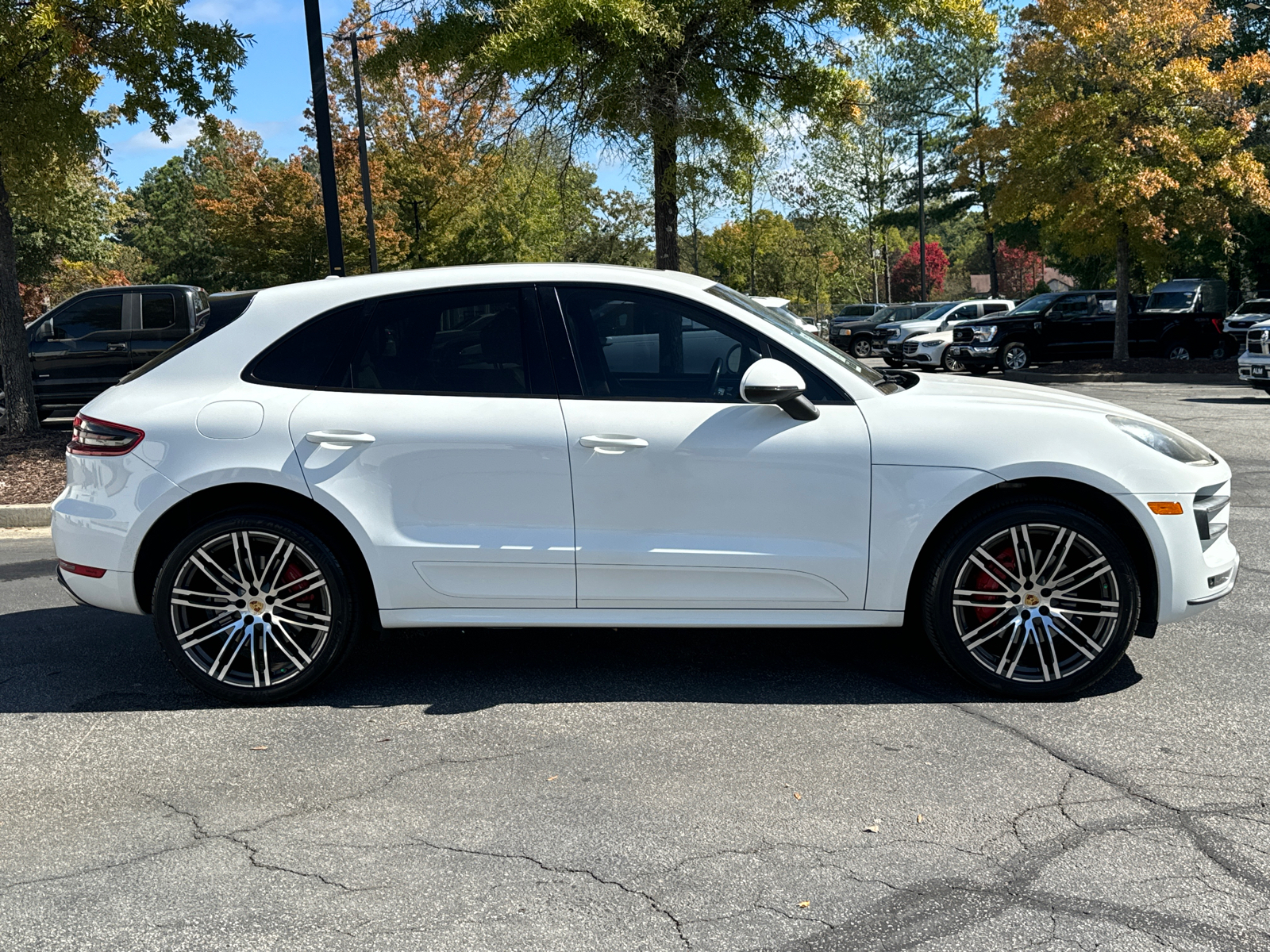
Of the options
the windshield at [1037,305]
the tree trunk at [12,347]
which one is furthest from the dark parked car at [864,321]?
the tree trunk at [12,347]

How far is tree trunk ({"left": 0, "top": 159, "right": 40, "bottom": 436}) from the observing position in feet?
38.8

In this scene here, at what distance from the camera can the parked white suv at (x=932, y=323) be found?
1080 inches

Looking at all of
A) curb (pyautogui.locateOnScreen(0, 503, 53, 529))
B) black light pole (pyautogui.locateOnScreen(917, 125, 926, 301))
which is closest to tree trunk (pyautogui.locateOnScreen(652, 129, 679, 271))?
curb (pyautogui.locateOnScreen(0, 503, 53, 529))

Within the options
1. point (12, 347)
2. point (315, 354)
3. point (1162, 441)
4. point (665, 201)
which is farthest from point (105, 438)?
point (665, 201)

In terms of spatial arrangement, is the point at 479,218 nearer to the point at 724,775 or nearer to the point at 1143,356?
the point at 1143,356

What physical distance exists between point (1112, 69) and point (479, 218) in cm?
1975

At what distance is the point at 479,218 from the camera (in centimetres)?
3544

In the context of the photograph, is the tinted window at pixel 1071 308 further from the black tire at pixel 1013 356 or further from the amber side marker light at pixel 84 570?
the amber side marker light at pixel 84 570

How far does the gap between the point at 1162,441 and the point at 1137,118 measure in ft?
67.1

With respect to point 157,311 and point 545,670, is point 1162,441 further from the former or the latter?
point 157,311

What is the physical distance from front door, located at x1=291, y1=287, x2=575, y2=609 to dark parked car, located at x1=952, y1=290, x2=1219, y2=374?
21074mm

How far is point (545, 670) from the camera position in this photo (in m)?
4.94

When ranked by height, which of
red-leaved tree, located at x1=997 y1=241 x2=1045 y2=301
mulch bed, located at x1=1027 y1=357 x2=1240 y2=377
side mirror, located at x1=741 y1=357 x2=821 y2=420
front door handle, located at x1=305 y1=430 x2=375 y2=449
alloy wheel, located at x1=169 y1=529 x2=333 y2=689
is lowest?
alloy wheel, located at x1=169 y1=529 x2=333 y2=689

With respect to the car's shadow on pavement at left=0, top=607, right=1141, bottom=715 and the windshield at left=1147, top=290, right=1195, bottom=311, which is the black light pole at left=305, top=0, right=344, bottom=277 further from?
the windshield at left=1147, top=290, right=1195, bottom=311
